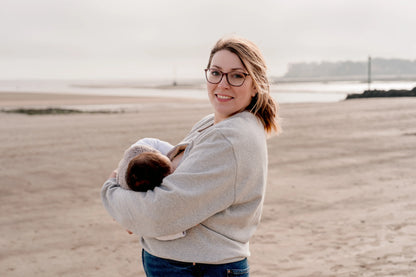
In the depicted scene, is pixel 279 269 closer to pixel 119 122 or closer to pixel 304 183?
pixel 304 183

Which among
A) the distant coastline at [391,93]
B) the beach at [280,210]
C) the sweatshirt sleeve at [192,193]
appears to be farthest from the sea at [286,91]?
the sweatshirt sleeve at [192,193]

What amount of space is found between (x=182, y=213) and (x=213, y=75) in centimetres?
57

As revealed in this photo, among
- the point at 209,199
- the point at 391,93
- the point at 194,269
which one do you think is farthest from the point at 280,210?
the point at 391,93

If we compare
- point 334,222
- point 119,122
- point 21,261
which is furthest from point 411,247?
point 119,122

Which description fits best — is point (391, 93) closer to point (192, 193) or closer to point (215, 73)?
point (215, 73)

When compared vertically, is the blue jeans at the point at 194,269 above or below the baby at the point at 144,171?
below

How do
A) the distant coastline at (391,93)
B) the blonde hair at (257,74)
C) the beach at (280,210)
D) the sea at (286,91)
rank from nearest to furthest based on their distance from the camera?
the blonde hair at (257,74) → the beach at (280,210) → the distant coastline at (391,93) → the sea at (286,91)

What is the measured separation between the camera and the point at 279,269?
4.38 metres

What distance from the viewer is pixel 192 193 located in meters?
1.67

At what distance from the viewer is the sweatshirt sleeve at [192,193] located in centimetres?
167

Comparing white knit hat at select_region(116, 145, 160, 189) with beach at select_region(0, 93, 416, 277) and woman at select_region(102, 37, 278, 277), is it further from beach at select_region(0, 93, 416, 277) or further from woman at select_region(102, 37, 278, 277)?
beach at select_region(0, 93, 416, 277)

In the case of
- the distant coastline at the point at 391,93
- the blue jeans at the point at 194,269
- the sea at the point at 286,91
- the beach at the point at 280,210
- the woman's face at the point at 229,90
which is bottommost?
the sea at the point at 286,91

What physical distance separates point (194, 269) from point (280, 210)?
4440 millimetres

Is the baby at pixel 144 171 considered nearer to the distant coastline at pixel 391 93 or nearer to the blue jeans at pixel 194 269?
the blue jeans at pixel 194 269
